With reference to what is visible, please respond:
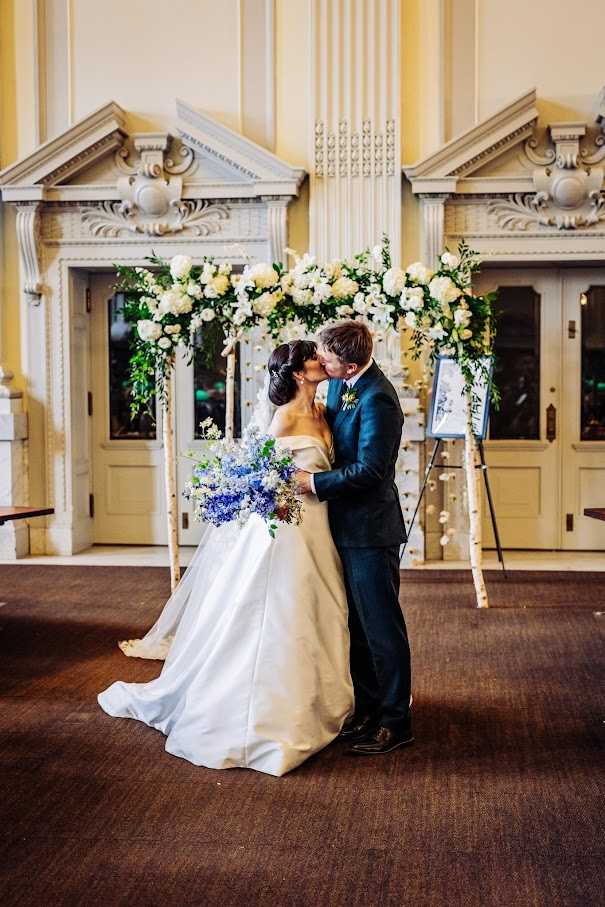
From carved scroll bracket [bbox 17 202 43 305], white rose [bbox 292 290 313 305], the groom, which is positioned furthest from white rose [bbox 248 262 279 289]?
carved scroll bracket [bbox 17 202 43 305]

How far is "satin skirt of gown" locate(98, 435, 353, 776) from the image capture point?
154 inches

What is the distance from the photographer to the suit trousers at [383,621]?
13.3ft

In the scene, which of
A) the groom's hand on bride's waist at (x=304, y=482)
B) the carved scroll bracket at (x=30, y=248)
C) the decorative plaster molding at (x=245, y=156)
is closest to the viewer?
the groom's hand on bride's waist at (x=304, y=482)

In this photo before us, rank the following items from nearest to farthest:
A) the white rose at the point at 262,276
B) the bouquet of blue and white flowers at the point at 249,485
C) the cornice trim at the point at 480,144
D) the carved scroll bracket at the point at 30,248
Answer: the bouquet of blue and white flowers at the point at 249,485 → the white rose at the point at 262,276 → the cornice trim at the point at 480,144 → the carved scroll bracket at the point at 30,248

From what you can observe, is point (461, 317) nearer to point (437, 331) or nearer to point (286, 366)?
point (437, 331)

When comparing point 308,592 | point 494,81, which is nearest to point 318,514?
point 308,592

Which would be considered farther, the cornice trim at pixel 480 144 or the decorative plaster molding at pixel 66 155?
the decorative plaster molding at pixel 66 155

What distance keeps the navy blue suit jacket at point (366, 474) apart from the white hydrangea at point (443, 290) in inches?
74.5

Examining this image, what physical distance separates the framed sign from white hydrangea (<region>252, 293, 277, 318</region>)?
6.42 ft

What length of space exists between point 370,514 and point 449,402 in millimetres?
3680

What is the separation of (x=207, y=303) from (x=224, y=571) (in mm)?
2317

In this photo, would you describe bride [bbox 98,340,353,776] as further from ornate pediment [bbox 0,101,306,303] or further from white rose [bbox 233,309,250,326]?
ornate pediment [bbox 0,101,306,303]

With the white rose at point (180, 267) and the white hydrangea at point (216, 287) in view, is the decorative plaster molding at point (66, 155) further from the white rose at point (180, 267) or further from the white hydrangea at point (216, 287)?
the white hydrangea at point (216, 287)

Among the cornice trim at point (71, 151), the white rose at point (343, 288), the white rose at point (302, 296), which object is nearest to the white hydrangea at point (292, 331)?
the white rose at point (302, 296)
